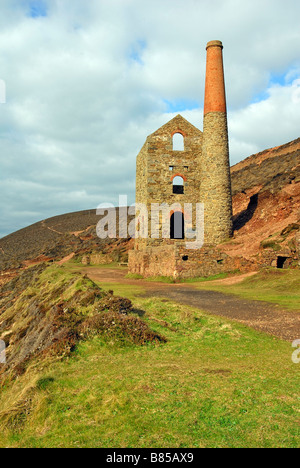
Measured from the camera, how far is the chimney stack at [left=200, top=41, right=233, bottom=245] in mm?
24594

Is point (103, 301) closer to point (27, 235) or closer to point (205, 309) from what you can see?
point (205, 309)

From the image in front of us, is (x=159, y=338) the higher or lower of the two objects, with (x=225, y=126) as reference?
lower

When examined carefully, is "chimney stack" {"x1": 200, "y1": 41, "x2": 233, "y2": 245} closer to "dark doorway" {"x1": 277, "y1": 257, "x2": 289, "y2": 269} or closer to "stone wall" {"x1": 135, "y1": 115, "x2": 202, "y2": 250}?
"stone wall" {"x1": 135, "y1": 115, "x2": 202, "y2": 250}

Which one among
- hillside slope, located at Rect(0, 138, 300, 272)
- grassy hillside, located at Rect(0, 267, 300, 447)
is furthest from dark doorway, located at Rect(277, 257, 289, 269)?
grassy hillside, located at Rect(0, 267, 300, 447)

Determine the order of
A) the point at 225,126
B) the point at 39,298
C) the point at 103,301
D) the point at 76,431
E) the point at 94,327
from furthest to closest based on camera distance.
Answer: the point at 225,126 → the point at 39,298 → the point at 103,301 → the point at 94,327 → the point at 76,431

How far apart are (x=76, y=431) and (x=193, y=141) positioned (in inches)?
948

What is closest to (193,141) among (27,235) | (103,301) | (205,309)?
(205,309)

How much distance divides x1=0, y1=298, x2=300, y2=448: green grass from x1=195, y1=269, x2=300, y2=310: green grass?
4900 mm

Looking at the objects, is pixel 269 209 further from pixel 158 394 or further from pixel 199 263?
pixel 158 394

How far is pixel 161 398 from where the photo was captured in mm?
4312

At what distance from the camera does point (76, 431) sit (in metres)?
3.72

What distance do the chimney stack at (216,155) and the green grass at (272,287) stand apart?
30.9ft

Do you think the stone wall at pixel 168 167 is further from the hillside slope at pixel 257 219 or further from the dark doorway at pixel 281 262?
the dark doorway at pixel 281 262

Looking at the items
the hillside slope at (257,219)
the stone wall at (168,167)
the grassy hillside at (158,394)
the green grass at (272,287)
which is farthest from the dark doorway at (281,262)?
the grassy hillside at (158,394)
